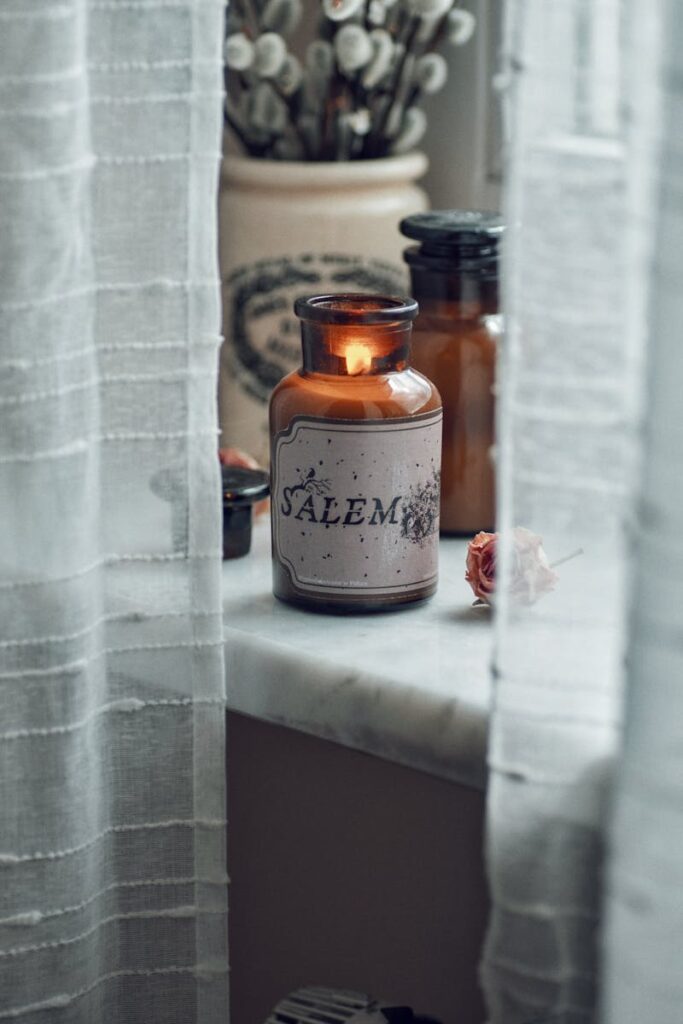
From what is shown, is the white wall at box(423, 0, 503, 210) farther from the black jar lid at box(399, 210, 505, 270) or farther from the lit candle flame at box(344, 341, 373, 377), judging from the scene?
the lit candle flame at box(344, 341, 373, 377)

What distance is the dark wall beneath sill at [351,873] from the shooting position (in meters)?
0.85

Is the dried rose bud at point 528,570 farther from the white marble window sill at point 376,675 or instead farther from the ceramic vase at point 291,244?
the ceramic vase at point 291,244

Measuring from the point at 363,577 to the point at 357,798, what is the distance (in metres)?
0.15

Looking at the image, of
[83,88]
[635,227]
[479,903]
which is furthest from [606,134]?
[479,903]

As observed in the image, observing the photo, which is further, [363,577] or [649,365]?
Result: [363,577]

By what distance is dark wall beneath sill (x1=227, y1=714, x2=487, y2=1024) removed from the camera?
Result: 0.85 meters

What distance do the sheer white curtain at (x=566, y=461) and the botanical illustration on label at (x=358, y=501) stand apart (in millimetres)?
202

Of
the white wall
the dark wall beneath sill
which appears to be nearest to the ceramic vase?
the white wall

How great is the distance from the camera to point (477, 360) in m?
0.89

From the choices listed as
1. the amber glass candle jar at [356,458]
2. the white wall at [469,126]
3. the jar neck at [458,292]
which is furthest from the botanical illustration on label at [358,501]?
the white wall at [469,126]

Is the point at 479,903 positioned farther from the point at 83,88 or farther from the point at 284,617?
the point at 83,88

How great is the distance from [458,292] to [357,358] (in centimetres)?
12

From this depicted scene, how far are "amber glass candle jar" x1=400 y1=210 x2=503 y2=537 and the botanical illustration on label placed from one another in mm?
85

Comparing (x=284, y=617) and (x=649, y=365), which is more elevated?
(x=649, y=365)
